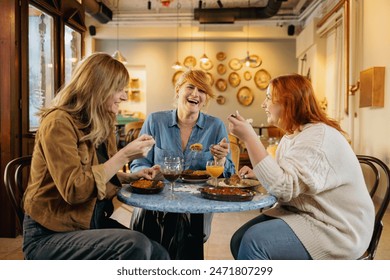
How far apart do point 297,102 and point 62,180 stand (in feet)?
3.01

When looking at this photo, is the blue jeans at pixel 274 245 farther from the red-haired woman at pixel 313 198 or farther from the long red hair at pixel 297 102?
the long red hair at pixel 297 102

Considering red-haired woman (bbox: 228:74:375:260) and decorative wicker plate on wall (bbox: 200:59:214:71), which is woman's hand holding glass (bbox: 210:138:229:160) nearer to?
red-haired woman (bbox: 228:74:375:260)

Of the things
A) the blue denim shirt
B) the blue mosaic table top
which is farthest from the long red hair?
the blue denim shirt

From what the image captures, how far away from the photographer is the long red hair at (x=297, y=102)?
1479 mm

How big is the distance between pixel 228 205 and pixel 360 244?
1.72 ft

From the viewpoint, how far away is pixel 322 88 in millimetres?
6906

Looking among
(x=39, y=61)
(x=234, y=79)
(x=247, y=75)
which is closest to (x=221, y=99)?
(x=234, y=79)

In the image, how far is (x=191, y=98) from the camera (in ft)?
6.98

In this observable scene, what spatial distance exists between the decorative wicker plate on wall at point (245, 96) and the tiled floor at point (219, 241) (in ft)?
17.6

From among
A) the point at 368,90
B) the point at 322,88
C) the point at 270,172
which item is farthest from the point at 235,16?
the point at 270,172

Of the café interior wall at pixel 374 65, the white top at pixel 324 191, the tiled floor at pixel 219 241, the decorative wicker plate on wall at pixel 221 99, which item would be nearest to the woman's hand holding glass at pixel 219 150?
the white top at pixel 324 191

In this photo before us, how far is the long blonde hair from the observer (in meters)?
1.40

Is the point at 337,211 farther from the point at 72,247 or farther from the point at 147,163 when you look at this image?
the point at 147,163

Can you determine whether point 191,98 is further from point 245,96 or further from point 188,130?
point 245,96
